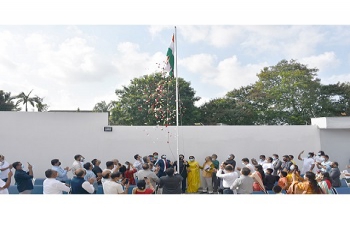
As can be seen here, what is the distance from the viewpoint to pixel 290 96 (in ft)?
96.5

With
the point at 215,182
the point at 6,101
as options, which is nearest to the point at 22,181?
the point at 215,182

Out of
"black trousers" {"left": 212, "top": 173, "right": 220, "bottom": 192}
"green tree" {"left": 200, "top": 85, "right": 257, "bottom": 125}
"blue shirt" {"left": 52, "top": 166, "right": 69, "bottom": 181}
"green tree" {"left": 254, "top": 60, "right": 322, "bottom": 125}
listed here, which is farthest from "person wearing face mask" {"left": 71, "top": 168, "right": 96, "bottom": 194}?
"green tree" {"left": 254, "top": 60, "right": 322, "bottom": 125}

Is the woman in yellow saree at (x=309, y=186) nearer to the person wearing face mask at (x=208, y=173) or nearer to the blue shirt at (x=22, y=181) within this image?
the blue shirt at (x=22, y=181)

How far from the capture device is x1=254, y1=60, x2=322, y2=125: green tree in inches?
1119

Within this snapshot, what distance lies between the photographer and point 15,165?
687 centimetres

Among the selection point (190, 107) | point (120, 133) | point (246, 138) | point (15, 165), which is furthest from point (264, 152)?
point (190, 107)

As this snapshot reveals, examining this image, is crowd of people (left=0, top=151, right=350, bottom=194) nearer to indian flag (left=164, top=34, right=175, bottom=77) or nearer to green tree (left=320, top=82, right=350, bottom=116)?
indian flag (left=164, top=34, right=175, bottom=77)

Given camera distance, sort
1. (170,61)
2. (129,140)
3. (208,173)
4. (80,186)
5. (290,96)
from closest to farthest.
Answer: (80,186) → (170,61) → (208,173) → (129,140) → (290,96)

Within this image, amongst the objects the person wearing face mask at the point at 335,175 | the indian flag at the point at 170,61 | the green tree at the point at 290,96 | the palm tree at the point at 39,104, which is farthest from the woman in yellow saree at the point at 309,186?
the palm tree at the point at 39,104

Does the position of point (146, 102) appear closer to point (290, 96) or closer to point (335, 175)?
point (290, 96)

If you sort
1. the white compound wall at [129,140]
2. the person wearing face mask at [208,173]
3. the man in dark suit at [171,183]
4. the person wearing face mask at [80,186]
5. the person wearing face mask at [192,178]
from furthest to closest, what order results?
the white compound wall at [129,140] → the person wearing face mask at [192,178] → the person wearing face mask at [208,173] → the man in dark suit at [171,183] → the person wearing face mask at [80,186]

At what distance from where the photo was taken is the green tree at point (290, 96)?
28422 mm
